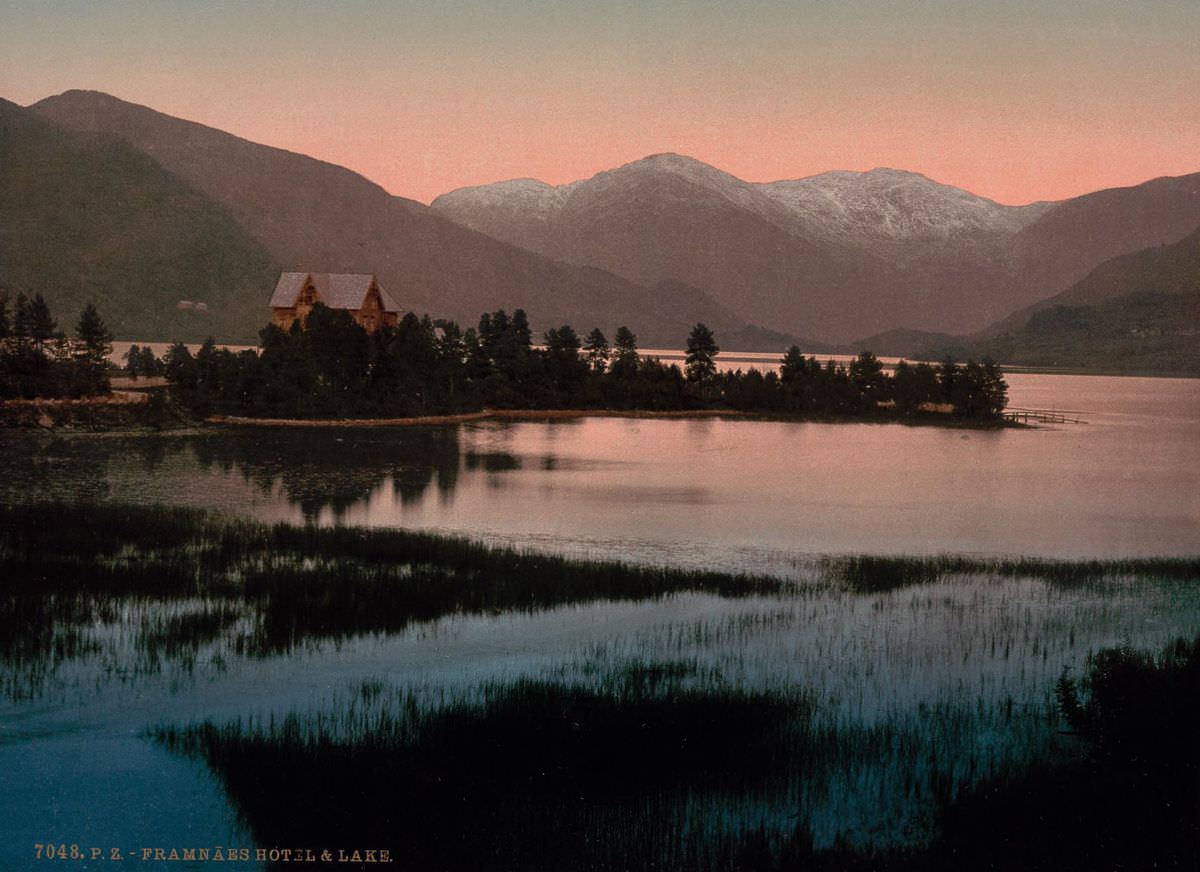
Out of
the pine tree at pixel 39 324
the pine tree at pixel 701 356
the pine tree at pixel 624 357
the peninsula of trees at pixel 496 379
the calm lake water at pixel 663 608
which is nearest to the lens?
the calm lake water at pixel 663 608

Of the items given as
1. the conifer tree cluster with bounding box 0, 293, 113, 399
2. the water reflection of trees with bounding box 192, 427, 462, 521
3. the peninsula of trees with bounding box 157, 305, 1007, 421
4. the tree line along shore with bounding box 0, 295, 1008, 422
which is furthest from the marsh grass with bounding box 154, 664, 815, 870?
the peninsula of trees with bounding box 157, 305, 1007, 421

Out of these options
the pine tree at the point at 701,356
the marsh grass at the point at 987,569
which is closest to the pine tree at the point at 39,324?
the pine tree at the point at 701,356

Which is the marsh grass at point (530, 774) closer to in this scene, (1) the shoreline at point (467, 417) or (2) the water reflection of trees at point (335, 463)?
(2) the water reflection of trees at point (335, 463)

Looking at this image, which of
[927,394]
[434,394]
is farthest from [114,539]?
[927,394]

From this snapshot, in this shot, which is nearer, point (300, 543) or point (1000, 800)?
point (1000, 800)

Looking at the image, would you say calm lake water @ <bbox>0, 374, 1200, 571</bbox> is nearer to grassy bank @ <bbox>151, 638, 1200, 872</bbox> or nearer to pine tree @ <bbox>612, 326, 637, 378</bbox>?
grassy bank @ <bbox>151, 638, 1200, 872</bbox>

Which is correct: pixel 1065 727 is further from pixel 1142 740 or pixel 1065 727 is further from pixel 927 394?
pixel 927 394
